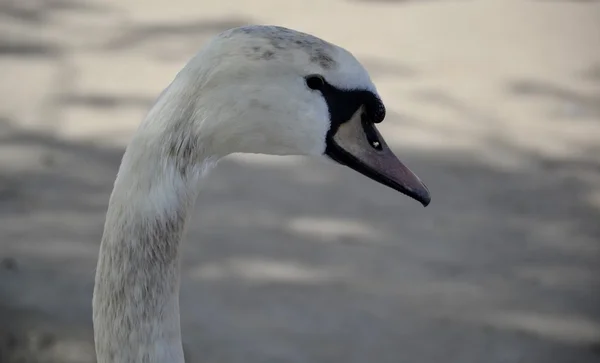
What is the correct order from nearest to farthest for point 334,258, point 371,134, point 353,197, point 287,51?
point 287,51, point 371,134, point 334,258, point 353,197

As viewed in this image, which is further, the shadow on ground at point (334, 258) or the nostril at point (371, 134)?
the shadow on ground at point (334, 258)

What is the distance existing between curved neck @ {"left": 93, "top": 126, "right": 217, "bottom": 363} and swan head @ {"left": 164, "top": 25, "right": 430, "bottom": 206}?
7 centimetres

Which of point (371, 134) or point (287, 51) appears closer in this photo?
point (287, 51)

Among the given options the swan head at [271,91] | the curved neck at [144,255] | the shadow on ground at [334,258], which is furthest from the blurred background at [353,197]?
the swan head at [271,91]

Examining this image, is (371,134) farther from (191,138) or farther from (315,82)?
(191,138)

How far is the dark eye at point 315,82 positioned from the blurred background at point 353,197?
4.30 feet

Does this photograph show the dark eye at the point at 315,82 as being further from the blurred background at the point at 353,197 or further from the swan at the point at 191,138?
the blurred background at the point at 353,197

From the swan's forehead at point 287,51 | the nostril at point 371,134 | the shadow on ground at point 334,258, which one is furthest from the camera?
the shadow on ground at point 334,258

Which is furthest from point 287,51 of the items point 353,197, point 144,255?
point 353,197

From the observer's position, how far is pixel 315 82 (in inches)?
54.7

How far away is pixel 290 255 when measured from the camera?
296cm

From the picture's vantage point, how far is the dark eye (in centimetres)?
138

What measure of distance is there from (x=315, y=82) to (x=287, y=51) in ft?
0.22

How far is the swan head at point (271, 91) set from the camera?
1347mm
